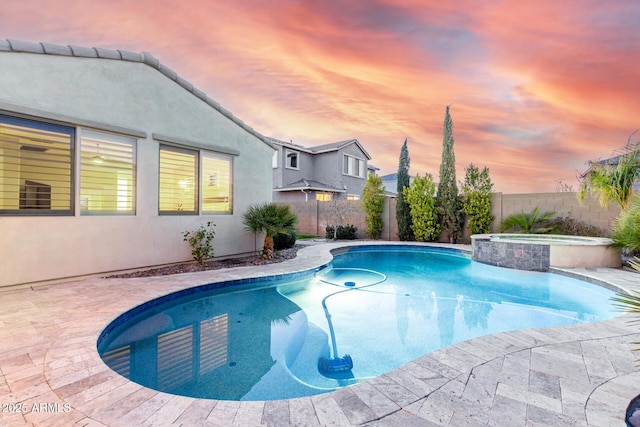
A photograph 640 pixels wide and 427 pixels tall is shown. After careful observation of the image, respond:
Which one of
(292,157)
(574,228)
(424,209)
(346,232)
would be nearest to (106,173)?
(346,232)

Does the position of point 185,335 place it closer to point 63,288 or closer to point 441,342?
point 63,288

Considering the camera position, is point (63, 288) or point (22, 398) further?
point (63, 288)

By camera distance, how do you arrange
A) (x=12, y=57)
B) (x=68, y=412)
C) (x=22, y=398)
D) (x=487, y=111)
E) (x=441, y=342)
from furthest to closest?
(x=487, y=111) → (x=12, y=57) → (x=441, y=342) → (x=22, y=398) → (x=68, y=412)

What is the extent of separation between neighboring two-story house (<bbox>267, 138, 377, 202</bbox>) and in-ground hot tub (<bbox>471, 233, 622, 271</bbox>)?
12729 millimetres

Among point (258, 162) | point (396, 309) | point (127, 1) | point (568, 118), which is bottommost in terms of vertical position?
point (396, 309)

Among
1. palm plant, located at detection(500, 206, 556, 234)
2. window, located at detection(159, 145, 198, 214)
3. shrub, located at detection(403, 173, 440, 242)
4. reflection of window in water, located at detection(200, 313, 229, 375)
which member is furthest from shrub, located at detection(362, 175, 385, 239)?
reflection of window in water, located at detection(200, 313, 229, 375)

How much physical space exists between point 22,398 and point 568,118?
51.1 ft

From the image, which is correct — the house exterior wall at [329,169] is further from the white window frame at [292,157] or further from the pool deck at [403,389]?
the pool deck at [403,389]

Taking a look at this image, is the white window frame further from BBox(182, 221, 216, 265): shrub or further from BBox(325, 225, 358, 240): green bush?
BBox(182, 221, 216, 265): shrub

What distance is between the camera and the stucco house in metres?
5.77

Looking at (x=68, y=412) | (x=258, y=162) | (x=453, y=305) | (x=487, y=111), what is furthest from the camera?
(x=487, y=111)

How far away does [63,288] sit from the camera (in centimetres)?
595

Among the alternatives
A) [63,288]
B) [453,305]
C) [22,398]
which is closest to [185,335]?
[22,398]

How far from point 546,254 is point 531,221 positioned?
3.91 metres
